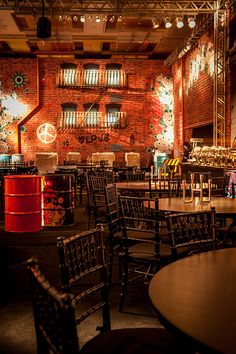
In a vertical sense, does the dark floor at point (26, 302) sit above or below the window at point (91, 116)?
below

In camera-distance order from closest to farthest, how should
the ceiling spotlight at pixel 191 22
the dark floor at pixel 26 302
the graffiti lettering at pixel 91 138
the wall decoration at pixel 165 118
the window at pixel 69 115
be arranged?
the dark floor at pixel 26 302 < the ceiling spotlight at pixel 191 22 < the window at pixel 69 115 < the graffiti lettering at pixel 91 138 < the wall decoration at pixel 165 118

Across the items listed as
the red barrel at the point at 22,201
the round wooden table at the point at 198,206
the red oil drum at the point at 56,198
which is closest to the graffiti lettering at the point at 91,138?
the red oil drum at the point at 56,198

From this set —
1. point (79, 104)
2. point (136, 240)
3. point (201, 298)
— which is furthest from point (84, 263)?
point (79, 104)

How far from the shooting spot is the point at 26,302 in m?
3.88

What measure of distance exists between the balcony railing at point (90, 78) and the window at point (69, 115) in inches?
26.4

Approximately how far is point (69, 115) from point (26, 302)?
37.2 feet

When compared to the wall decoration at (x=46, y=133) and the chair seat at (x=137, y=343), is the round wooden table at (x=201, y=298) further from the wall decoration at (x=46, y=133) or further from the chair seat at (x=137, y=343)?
the wall decoration at (x=46, y=133)

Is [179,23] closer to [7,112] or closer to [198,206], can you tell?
[198,206]

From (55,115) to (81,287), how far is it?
11.0 meters

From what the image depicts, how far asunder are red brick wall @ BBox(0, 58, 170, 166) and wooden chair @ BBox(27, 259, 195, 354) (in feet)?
42.7

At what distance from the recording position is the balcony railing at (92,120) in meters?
14.8

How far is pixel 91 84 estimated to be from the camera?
1472 cm

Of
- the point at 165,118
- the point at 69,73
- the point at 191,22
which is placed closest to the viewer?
the point at 191,22

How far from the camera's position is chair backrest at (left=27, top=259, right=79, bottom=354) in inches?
45.9
